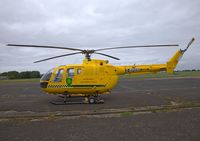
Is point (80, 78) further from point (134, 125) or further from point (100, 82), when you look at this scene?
point (134, 125)

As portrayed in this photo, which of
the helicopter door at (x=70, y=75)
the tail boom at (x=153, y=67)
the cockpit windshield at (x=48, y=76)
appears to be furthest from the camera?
the tail boom at (x=153, y=67)

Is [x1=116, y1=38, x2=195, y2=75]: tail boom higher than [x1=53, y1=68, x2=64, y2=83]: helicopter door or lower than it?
higher

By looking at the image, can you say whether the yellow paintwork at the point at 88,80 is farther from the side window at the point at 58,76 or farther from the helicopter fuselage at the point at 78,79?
the side window at the point at 58,76

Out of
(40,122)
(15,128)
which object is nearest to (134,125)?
(40,122)

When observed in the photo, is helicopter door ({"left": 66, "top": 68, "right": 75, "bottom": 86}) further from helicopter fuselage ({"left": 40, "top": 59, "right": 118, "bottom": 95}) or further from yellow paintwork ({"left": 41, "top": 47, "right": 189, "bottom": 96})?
yellow paintwork ({"left": 41, "top": 47, "right": 189, "bottom": 96})

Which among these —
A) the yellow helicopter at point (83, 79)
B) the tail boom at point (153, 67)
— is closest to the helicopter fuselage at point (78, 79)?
the yellow helicopter at point (83, 79)

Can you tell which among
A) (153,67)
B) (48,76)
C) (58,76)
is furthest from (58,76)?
(153,67)

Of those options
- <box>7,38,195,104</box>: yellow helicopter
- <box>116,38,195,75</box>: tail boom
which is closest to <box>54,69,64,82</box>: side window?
<box>7,38,195,104</box>: yellow helicopter

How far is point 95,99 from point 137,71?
11.9 ft

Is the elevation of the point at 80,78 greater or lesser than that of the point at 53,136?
greater

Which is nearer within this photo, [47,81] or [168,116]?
[168,116]

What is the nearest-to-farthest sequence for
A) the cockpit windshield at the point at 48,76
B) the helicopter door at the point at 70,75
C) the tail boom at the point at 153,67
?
1. the helicopter door at the point at 70,75
2. the cockpit windshield at the point at 48,76
3. the tail boom at the point at 153,67

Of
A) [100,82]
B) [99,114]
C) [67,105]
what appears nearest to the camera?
[99,114]

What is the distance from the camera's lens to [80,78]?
1277 centimetres
